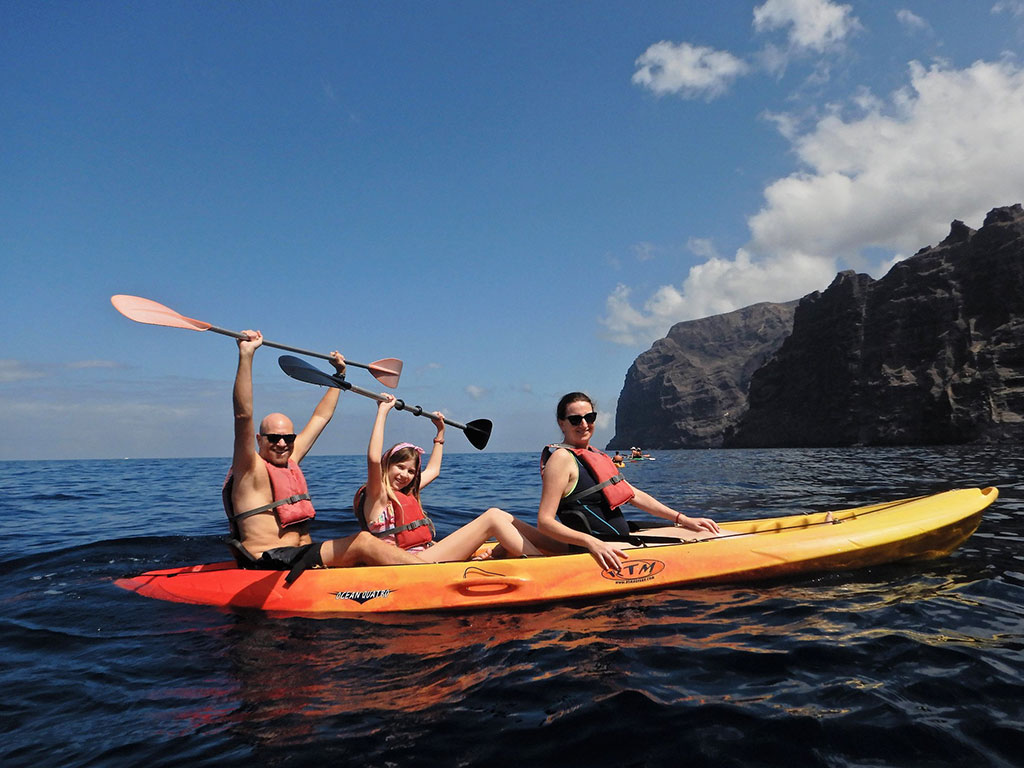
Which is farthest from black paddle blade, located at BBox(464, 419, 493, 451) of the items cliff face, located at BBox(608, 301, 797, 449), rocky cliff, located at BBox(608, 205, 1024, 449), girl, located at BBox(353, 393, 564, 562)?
cliff face, located at BBox(608, 301, 797, 449)

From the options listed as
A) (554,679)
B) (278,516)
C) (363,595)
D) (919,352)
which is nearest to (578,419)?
(554,679)

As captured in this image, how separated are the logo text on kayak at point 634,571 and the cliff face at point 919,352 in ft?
184

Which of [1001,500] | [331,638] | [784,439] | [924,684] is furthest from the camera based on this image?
[784,439]

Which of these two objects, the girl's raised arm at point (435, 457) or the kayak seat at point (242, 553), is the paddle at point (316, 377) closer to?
the girl's raised arm at point (435, 457)

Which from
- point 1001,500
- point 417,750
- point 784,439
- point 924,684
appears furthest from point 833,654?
point 784,439

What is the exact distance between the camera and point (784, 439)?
73312 millimetres

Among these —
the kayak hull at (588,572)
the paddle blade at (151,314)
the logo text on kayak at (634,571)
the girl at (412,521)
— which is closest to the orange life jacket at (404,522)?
the girl at (412,521)

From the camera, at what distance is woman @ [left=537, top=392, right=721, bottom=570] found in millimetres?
4766

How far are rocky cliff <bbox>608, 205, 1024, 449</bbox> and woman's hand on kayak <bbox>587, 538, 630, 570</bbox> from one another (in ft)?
185

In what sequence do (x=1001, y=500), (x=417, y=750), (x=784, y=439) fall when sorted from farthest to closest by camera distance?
1. (x=784, y=439)
2. (x=1001, y=500)
3. (x=417, y=750)

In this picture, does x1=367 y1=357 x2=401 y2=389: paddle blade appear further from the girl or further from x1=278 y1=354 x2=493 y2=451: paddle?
the girl

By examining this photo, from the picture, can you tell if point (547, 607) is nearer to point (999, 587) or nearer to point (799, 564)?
point (799, 564)

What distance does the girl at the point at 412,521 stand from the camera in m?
5.17

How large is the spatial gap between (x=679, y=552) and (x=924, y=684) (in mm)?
2243
